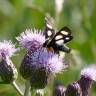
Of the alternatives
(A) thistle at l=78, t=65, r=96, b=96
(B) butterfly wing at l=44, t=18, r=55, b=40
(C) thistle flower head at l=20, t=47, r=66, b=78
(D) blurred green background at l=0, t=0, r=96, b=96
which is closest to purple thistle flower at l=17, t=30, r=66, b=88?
(C) thistle flower head at l=20, t=47, r=66, b=78

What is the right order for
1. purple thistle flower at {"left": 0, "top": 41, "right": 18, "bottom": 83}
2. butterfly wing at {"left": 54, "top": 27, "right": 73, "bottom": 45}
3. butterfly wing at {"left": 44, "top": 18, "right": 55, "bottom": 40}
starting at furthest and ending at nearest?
purple thistle flower at {"left": 0, "top": 41, "right": 18, "bottom": 83}, butterfly wing at {"left": 44, "top": 18, "right": 55, "bottom": 40}, butterfly wing at {"left": 54, "top": 27, "right": 73, "bottom": 45}

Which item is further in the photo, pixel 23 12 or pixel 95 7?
pixel 23 12

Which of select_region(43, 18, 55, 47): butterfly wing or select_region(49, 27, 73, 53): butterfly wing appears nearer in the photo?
select_region(49, 27, 73, 53): butterfly wing

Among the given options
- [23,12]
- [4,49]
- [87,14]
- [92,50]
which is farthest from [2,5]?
[4,49]

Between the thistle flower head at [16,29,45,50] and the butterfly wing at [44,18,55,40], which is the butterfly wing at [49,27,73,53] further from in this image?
the thistle flower head at [16,29,45,50]

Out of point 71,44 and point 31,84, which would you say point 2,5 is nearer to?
point 71,44

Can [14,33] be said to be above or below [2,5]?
below

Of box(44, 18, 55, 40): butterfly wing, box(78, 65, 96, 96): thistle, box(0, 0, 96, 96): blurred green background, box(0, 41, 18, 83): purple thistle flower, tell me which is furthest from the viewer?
box(0, 0, 96, 96): blurred green background
